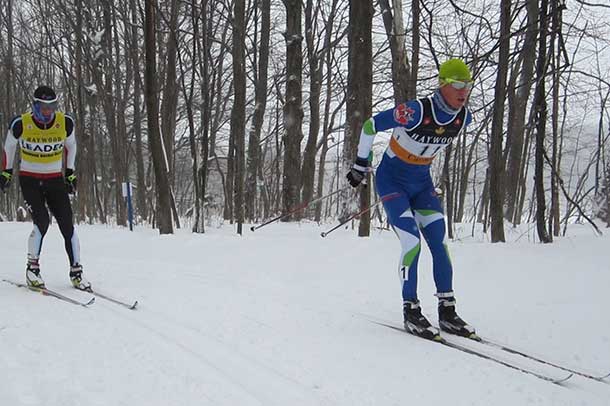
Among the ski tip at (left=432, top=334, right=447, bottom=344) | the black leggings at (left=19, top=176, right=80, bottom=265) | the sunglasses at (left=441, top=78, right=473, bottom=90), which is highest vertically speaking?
the sunglasses at (left=441, top=78, right=473, bottom=90)

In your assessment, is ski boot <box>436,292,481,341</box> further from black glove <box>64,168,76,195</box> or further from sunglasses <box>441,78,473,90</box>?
black glove <box>64,168,76,195</box>

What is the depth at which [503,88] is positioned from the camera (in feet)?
22.7

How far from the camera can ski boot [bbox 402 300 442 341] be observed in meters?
3.60

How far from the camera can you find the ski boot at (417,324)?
11.8 ft

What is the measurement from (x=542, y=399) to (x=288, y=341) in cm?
157

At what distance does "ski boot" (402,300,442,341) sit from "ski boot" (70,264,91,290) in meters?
3.01

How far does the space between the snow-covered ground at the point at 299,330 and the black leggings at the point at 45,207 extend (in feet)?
1.42

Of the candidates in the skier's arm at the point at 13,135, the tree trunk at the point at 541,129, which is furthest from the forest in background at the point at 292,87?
the skier's arm at the point at 13,135

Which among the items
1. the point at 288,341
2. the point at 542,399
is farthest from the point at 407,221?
the point at 542,399

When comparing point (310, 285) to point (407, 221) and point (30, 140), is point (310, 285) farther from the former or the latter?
point (30, 140)

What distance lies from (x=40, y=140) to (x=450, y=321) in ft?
13.8

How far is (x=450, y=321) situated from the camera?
375 centimetres

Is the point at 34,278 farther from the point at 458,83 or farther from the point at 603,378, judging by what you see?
the point at 603,378

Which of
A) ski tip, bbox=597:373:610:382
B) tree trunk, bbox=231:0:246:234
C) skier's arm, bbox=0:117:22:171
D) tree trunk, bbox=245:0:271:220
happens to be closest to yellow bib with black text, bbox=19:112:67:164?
skier's arm, bbox=0:117:22:171
